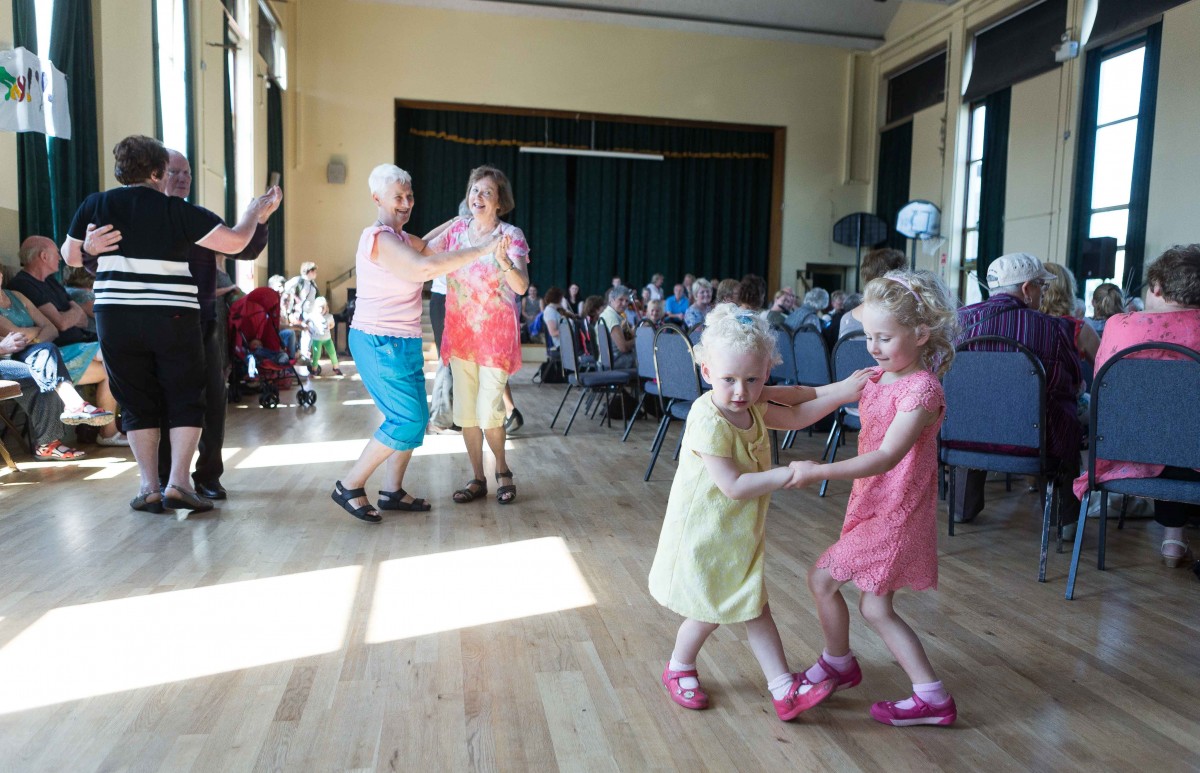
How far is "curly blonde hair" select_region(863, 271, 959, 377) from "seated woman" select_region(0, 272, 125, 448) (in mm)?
4056

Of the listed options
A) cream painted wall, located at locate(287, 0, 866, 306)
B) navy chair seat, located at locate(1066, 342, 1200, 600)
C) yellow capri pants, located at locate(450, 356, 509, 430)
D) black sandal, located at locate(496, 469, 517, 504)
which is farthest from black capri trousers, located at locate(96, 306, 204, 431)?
cream painted wall, located at locate(287, 0, 866, 306)

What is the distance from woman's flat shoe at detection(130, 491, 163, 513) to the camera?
3.30 metres

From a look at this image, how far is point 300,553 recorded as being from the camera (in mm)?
2840

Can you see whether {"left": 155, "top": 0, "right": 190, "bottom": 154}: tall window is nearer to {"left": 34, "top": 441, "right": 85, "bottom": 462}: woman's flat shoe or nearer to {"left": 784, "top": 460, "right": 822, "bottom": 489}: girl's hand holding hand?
{"left": 34, "top": 441, "right": 85, "bottom": 462}: woman's flat shoe

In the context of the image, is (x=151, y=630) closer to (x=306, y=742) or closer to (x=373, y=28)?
(x=306, y=742)

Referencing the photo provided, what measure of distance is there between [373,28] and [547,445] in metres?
10.6

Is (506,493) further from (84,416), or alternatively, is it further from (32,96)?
(32,96)

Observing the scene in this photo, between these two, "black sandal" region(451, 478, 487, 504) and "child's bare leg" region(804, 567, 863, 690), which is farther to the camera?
"black sandal" region(451, 478, 487, 504)

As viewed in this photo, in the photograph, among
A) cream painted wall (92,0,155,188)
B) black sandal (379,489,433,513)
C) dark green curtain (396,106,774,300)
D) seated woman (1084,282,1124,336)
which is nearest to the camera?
black sandal (379,489,433,513)

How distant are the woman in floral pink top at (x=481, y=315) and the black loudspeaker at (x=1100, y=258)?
322 inches

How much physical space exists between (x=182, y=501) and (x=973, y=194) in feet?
39.6

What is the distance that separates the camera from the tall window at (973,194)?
40.1 ft

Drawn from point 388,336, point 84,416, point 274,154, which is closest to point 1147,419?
point 388,336

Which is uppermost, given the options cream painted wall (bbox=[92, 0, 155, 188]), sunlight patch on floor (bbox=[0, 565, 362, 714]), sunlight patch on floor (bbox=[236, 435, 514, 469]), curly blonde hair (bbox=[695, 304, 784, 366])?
cream painted wall (bbox=[92, 0, 155, 188])
